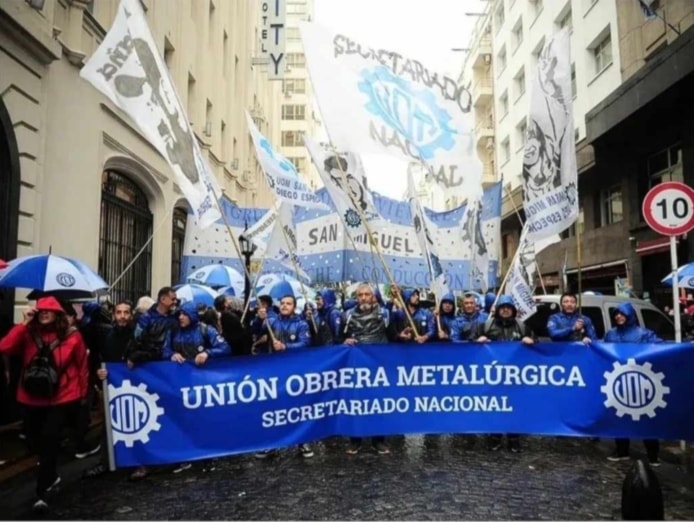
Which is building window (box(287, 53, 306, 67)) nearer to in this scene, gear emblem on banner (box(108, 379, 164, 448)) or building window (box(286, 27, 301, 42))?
building window (box(286, 27, 301, 42))

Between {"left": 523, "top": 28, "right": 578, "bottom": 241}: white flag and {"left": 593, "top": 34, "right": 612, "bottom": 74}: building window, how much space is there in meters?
14.9

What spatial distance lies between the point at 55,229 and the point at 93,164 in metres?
1.92

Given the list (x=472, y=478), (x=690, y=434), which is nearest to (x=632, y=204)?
(x=690, y=434)

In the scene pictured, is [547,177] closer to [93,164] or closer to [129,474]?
[129,474]

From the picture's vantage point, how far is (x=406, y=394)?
6012 mm

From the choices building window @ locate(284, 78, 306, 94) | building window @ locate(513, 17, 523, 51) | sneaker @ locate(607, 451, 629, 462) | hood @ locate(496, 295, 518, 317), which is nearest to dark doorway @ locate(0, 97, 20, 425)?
hood @ locate(496, 295, 518, 317)

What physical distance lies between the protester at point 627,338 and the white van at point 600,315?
9.73 ft

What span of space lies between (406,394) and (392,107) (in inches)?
126

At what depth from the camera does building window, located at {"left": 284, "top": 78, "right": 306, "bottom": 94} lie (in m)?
65.8

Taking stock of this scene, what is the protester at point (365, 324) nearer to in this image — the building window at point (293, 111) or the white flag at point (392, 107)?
the white flag at point (392, 107)

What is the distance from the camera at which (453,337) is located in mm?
7004

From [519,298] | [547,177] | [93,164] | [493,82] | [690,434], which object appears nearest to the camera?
[690,434]

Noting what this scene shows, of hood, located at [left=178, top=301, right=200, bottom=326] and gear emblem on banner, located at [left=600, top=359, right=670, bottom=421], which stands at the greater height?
hood, located at [left=178, top=301, right=200, bottom=326]

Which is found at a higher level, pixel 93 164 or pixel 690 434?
pixel 93 164
